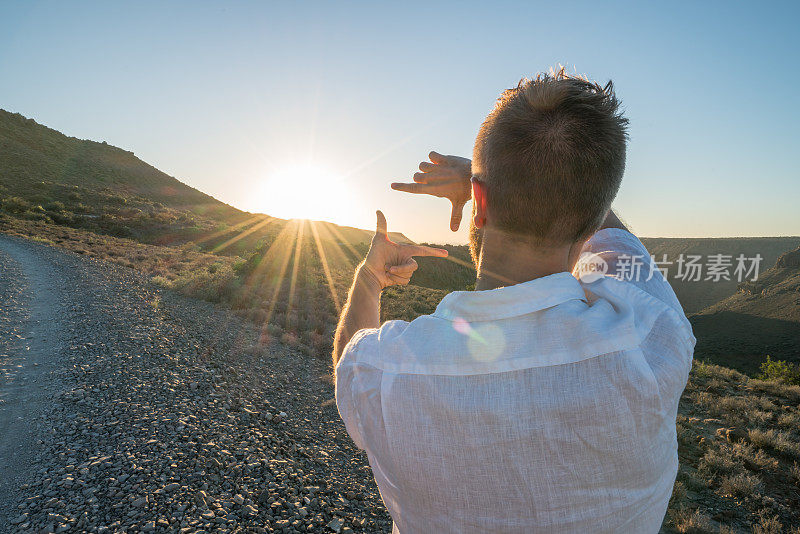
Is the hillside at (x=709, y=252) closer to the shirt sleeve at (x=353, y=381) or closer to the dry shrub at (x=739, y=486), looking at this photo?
the dry shrub at (x=739, y=486)

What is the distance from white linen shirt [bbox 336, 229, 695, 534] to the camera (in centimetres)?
82

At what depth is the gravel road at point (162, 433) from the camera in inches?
152

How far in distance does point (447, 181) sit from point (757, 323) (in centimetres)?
4618

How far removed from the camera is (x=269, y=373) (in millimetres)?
8258

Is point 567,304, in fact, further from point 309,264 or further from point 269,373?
point 309,264

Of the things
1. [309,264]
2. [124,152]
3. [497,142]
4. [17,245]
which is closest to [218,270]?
[309,264]

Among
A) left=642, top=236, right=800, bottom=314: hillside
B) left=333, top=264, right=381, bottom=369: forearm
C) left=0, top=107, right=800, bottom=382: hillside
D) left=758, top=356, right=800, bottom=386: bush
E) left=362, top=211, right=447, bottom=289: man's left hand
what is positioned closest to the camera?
left=333, top=264, right=381, bottom=369: forearm

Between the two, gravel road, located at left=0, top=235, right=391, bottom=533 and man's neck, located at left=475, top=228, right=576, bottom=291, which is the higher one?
man's neck, located at left=475, top=228, right=576, bottom=291

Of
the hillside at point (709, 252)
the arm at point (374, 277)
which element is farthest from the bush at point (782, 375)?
the hillside at point (709, 252)

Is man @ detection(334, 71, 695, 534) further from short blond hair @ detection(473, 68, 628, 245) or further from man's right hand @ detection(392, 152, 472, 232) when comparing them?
man's right hand @ detection(392, 152, 472, 232)

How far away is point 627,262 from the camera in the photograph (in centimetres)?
123

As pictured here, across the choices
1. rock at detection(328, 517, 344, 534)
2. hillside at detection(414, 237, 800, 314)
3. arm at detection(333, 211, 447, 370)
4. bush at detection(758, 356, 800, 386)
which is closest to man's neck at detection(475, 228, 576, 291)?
arm at detection(333, 211, 447, 370)

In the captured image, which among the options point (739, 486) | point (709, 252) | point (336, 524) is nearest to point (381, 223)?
point (336, 524)

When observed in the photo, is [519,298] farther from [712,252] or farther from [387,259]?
[712,252]
